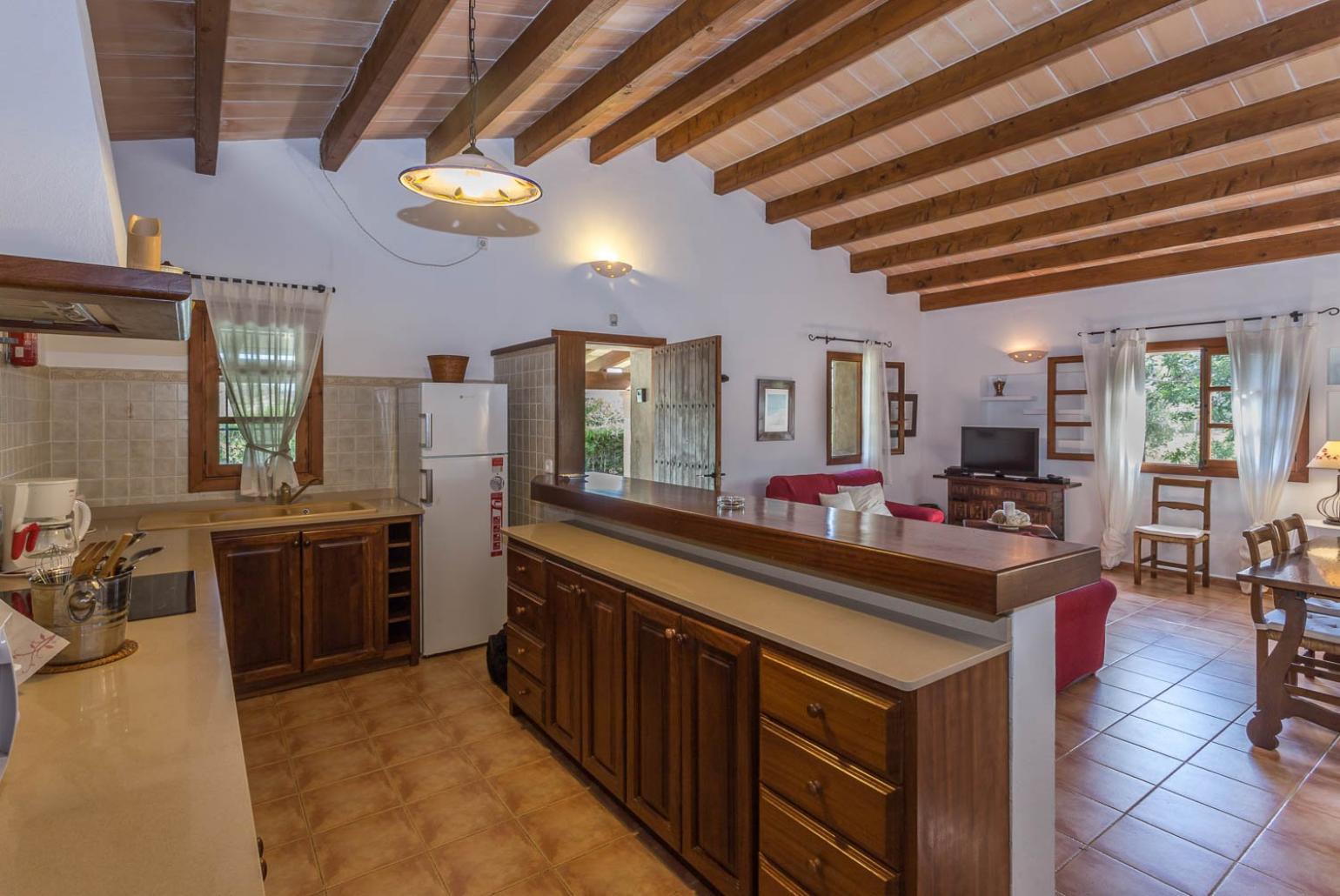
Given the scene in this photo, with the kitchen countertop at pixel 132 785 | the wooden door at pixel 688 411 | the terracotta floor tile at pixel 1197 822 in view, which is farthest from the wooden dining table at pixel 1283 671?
the kitchen countertop at pixel 132 785

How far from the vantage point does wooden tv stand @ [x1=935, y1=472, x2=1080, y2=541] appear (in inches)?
245

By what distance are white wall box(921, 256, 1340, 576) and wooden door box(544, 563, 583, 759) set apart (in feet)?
19.0

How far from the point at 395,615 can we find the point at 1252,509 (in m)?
6.41

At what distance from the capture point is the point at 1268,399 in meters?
5.27

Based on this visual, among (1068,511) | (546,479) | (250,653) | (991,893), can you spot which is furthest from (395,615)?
(1068,511)

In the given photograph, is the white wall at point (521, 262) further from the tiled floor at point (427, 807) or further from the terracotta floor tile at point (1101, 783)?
the terracotta floor tile at point (1101, 783)

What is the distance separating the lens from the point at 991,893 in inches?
64.4

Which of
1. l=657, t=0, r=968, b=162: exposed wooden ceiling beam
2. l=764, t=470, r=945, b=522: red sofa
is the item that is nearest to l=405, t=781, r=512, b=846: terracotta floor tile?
l=764, t=470, r=945, b=522: red sofa

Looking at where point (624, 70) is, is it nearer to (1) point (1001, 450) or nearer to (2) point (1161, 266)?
(2) point (1161, 266)

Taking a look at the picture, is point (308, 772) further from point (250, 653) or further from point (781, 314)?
point (781, 314)

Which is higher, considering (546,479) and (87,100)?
(87,100)

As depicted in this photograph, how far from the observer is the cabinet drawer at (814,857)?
1.48 meters

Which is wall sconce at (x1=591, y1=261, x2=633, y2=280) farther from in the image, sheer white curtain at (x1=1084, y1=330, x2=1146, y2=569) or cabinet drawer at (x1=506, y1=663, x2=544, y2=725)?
sheer white curtain at (x1=1084, y1=330, x2=1146, y2=569)

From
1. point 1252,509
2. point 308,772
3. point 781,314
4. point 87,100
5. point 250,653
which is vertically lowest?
point 308,772
